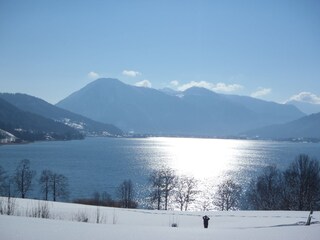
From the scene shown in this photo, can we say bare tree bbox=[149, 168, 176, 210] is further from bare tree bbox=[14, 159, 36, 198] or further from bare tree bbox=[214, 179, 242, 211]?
bare tree bbox=[14, 159, 36, 198]

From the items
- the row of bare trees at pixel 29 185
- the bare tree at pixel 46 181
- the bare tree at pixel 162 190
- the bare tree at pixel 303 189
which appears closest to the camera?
the bare tree at pixel 303 189

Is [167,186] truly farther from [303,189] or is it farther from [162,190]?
[303,189]

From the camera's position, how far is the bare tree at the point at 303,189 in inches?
1708

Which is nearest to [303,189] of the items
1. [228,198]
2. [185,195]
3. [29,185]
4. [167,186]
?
[228,198]

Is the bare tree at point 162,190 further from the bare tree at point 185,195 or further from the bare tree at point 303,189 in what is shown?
the bare tree at point 303,189

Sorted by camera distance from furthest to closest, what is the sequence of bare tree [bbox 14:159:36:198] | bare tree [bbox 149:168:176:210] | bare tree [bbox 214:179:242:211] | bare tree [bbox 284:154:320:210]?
1. bare tree [bbox 214:179:242:211]
2. bare tree [bbox 149:168:176:210]
3. bare tree [bbox 14:159:36:198]
4. bare tree [bbox 284:154:320:210]

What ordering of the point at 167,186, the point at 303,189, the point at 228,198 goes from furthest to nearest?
the point at 228,198 → the point at 167,186 → the point at 303,189

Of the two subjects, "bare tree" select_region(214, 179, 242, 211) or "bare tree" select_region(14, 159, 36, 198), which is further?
"bare tree" select_region(214, 179, 242, 211)

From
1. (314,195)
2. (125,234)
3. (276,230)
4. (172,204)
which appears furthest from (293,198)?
(125,234)

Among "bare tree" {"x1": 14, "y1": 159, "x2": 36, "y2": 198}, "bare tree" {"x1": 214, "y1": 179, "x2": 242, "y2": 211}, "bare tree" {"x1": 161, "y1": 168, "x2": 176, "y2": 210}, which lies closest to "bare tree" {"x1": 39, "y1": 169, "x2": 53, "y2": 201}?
"bare tree" {"x1": 14, "y1": 159, "x2": 36, "y2": 198}

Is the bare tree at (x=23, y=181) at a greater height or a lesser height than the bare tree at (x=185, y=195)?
greater

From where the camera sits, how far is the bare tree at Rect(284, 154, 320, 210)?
43375mm

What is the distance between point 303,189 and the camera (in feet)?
145

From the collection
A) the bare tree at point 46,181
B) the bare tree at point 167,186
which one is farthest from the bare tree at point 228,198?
the bare tree at point 46,181
